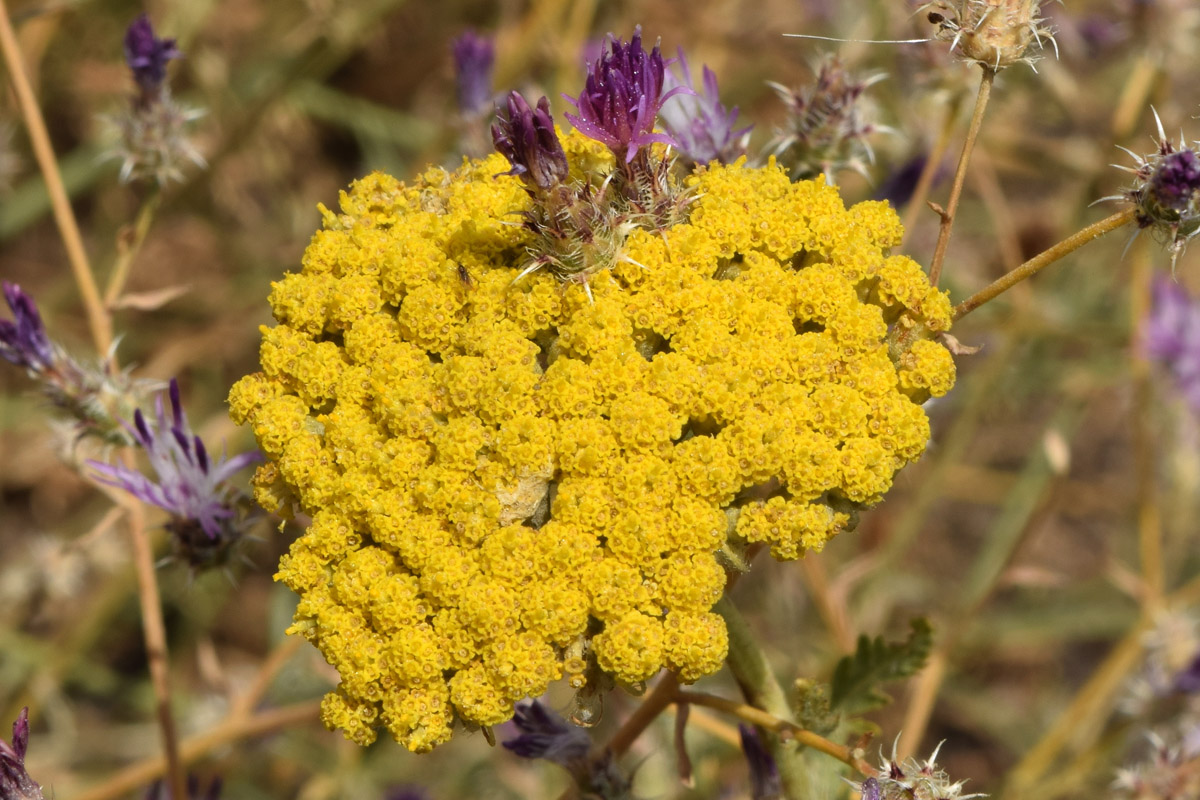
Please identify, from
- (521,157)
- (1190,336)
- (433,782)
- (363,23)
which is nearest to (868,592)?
(1190,336)

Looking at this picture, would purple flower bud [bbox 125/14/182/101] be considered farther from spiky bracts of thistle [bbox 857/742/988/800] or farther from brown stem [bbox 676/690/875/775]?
spiky bracts of thistle [bbox 857/742/988/800]

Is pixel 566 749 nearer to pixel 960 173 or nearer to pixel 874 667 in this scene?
pixel 874 667

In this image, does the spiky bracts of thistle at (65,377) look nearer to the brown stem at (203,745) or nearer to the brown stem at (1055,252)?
the brown stem at (203,745)

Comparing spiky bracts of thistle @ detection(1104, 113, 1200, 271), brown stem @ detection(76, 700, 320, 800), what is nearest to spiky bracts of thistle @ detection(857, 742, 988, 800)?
spiky bracts of thistle @ detection(1104, 113, 1200, 271)

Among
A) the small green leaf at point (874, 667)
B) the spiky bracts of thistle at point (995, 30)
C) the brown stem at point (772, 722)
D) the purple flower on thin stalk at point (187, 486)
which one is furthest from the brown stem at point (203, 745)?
the spiky bracts of thistle at point (995, 30)

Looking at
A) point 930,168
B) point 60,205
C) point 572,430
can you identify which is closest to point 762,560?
point 930,168

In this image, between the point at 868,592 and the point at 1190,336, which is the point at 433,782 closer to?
the point at 868,592
